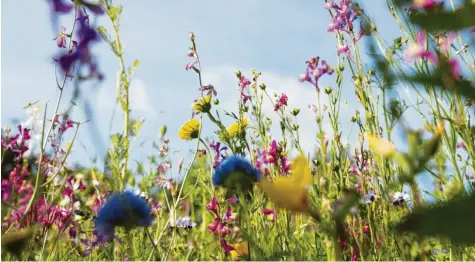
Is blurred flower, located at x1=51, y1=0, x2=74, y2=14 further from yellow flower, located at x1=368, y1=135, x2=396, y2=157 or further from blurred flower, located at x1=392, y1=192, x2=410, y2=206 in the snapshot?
blurred flower, located at x1=392, y1=192, x2=410, y2=206

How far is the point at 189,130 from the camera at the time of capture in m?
1.99

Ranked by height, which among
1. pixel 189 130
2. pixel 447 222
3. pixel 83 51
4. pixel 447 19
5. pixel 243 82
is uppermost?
pixel 243 82

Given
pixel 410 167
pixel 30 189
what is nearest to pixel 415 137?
pixel 410 167

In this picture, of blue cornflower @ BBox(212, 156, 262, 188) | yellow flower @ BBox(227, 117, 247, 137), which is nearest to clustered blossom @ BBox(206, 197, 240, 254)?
yellow flower @ BBox(227, 117, 247, 137)

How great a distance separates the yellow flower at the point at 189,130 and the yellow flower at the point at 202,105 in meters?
0.16

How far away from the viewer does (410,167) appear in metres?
0.30

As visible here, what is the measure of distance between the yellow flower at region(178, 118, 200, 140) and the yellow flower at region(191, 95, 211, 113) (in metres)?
0.16

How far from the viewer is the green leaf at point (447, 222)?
0.87 ft

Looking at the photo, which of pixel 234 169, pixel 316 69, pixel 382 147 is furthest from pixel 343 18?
pixel 382 147

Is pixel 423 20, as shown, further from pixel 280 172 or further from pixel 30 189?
pixel 30 189

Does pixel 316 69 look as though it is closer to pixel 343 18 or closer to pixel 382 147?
pixel 343 18

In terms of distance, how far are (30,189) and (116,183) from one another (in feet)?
6.99

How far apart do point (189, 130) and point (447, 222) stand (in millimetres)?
1743

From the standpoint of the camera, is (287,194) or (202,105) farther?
(202,105)
